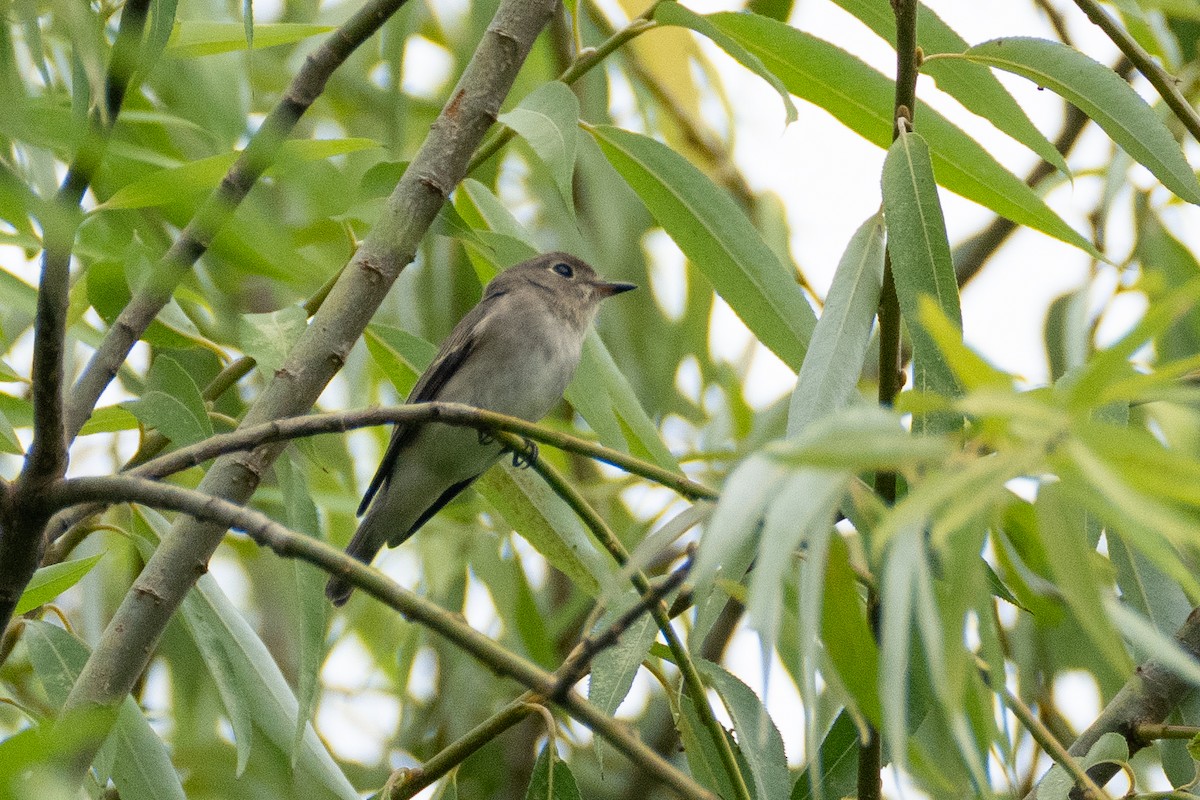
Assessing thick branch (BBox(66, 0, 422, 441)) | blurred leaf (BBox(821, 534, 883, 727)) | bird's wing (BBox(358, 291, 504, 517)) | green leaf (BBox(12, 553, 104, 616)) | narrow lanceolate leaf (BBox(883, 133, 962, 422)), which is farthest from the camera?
bird's wing (BBox(358, 291, 504, 517))

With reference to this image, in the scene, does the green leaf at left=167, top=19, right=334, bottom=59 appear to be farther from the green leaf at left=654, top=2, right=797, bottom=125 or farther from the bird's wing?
the bird's wing

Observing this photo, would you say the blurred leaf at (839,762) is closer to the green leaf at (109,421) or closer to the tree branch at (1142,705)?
the tree branch at (1142,705)

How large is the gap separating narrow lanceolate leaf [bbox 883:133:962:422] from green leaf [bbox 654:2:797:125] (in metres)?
0.33

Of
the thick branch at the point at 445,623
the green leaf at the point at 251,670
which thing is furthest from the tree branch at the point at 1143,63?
the green leaf at the point at 251,670

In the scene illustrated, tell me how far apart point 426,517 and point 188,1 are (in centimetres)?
150

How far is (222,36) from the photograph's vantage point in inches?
92.5

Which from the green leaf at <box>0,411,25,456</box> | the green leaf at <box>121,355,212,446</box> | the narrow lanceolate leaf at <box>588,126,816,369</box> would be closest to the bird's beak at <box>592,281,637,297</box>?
the narrow lanceolate leaf at <box>588,126,816,369</box>

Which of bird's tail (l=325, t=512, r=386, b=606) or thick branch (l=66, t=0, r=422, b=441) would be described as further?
bird's tail (l=325, t=512, r=386, b=606)

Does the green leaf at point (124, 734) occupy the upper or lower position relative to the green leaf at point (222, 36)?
lower

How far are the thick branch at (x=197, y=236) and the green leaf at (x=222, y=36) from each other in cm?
35

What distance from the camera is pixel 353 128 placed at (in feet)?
14.2

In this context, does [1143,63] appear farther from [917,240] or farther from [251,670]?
[251,670]

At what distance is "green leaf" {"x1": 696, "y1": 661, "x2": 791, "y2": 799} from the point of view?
6.18 feet

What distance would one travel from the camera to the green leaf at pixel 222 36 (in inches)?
90.9
